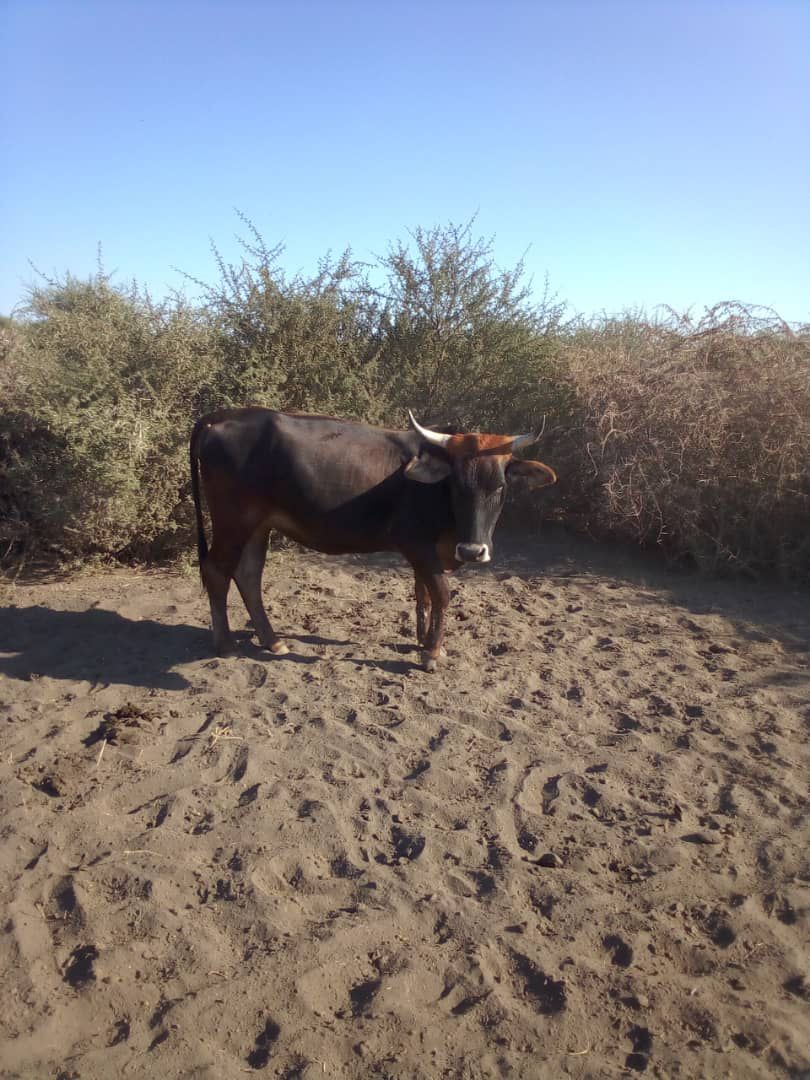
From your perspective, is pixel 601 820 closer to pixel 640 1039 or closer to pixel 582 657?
pixel 640 1039

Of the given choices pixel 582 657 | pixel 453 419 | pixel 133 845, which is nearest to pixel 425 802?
pixel 133 845

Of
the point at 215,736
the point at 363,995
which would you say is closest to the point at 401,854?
the point at 363,995

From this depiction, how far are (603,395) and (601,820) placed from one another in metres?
4.97

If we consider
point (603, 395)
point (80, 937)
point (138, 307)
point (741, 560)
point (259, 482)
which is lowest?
point (80, 937)

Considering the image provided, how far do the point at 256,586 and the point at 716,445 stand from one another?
4.48m

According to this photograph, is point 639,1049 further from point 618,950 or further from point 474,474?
point 474,474

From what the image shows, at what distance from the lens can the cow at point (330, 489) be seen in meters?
5.19

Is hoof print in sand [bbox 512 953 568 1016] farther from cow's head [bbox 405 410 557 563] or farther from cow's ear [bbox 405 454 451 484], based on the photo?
cow's ear [bbox 405 454 451 484]

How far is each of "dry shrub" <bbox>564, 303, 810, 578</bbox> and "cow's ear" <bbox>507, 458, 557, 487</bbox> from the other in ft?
7.89

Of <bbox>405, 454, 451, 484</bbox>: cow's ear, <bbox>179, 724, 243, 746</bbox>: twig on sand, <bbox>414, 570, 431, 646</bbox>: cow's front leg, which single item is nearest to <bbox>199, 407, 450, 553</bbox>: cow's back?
<bbox>405, 454, 451, 484</bbox>: cow's ear

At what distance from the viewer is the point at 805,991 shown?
8.70 ft

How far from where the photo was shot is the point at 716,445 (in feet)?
23.9

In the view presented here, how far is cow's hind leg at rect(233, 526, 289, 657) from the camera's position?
552cm

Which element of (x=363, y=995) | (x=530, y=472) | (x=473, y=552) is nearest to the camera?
(x=363, y=995)
